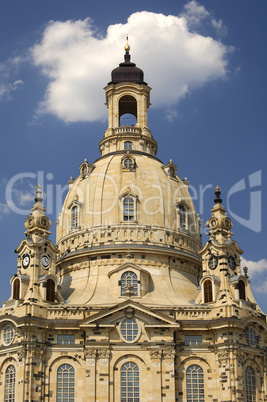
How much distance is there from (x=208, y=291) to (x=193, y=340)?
5539 millimetres

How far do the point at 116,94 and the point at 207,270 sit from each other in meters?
27.0

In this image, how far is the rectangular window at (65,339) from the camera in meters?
70.1

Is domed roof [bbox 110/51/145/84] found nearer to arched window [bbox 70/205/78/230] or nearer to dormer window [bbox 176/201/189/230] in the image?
dormer window [bbox 176/201/189/230]

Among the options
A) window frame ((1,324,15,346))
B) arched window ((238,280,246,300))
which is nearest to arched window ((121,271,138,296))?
arched window ((238,280,246,300))

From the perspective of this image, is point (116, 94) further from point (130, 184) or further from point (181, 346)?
point (181, 346)

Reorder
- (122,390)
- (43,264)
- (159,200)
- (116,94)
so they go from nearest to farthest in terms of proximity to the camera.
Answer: (122,390) → (43,264) → (159,200) → (116,94)

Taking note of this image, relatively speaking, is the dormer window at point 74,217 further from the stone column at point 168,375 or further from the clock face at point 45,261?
the stone column at point 168,375

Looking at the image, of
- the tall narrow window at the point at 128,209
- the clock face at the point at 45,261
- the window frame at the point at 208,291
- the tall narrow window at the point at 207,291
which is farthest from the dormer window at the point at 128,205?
the tall narrow window at the point at 207,291

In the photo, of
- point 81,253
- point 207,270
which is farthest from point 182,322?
point 81,253

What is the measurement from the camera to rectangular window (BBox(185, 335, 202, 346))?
70562mm

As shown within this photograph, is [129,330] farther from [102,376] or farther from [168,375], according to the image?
[168,375]

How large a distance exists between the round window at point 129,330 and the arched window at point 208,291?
8184 mm

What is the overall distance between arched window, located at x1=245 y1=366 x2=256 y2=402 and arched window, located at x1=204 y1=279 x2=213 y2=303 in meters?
7.38

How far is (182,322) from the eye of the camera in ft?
231
